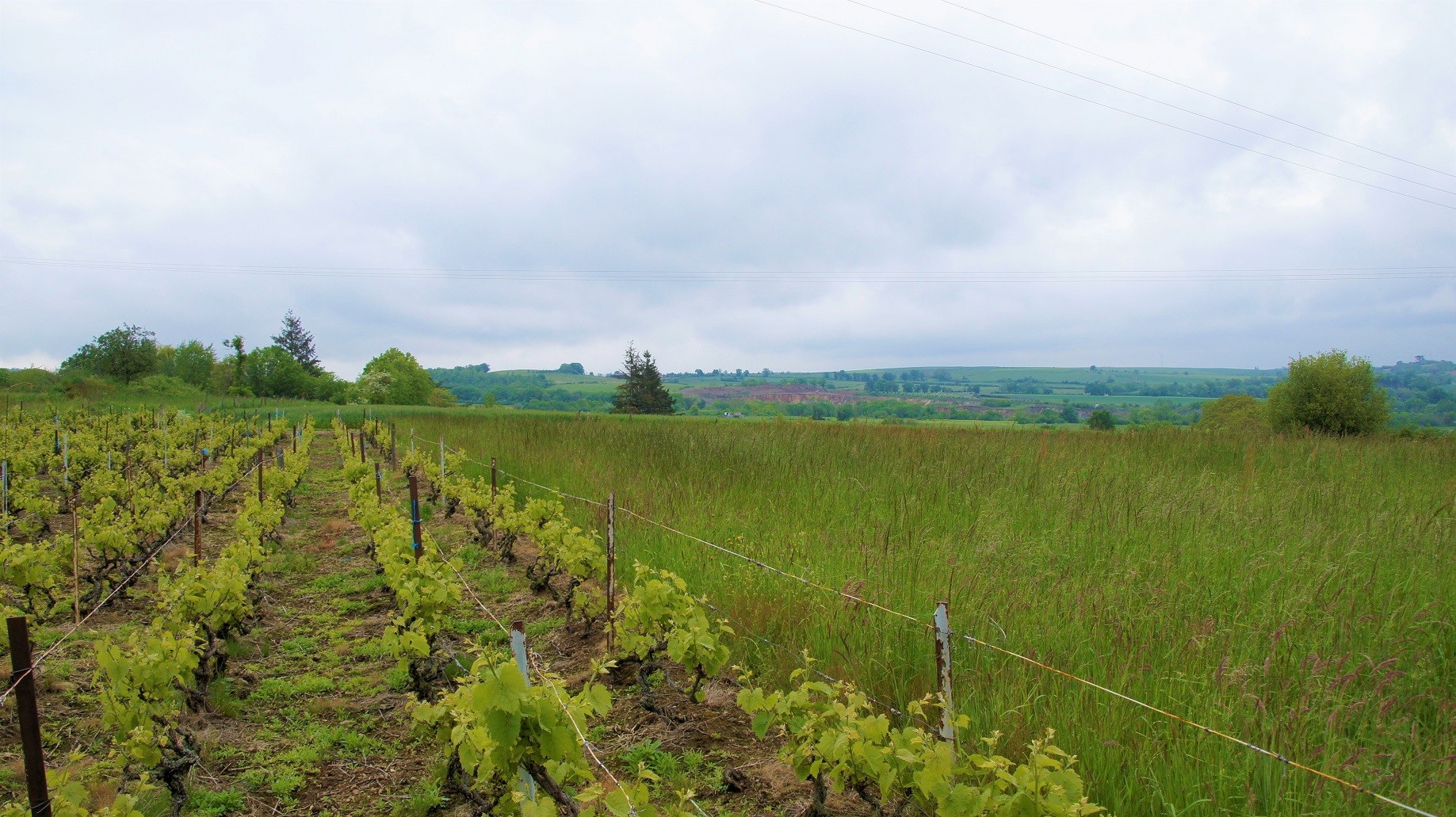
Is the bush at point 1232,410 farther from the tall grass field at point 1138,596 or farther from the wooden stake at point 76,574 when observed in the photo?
the wooden stake at point 76,574

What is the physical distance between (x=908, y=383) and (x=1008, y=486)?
69.3 m

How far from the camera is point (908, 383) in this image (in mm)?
74875

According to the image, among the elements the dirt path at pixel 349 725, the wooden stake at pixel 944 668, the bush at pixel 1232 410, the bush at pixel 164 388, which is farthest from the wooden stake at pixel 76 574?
the bush at pixel 164 388

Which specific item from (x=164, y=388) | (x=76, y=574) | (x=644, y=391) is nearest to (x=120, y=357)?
(x=164, y=388)

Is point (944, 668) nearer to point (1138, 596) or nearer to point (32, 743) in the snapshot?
point (1138, 596)

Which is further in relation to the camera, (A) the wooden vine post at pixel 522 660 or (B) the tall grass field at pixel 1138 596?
(B) the tall grass field at pixel 1138 596

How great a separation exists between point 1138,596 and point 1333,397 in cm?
2452

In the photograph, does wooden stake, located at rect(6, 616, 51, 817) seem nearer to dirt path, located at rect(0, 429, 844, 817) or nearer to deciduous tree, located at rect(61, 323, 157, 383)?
dirt path, located at rect(0, 429, 844, 817)

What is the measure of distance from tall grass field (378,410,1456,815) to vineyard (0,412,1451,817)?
0.03 m

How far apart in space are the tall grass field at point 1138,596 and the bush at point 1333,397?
642 inches

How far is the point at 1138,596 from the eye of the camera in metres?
4.22

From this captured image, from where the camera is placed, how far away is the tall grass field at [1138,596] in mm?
2852

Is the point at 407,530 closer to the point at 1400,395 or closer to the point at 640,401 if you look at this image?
the point at 1400,395

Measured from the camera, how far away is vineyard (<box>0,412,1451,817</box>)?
2.55 metres
